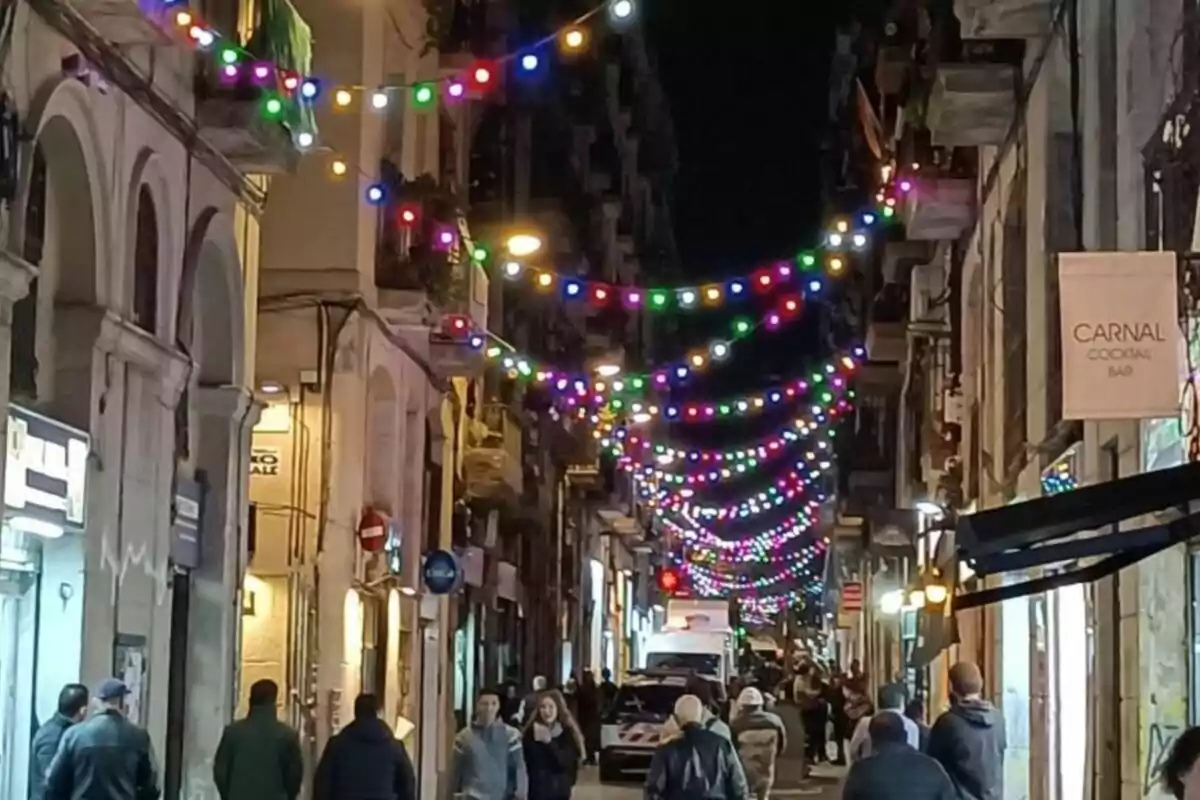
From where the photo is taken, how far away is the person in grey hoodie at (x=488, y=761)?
57.3ft

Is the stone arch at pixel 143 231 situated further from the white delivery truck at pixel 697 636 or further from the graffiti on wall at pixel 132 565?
the white delivery truck at pixel 697 636

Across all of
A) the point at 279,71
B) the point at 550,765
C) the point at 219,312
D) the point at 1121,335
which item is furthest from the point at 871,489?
the point at 1121,335

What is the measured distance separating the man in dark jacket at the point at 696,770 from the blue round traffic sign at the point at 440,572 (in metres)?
15.9

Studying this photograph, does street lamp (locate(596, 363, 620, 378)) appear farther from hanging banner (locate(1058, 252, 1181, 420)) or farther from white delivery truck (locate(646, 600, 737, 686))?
hanging banner (locate(1058, 252, 1181, 420))

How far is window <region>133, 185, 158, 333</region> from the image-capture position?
19594 millimetres

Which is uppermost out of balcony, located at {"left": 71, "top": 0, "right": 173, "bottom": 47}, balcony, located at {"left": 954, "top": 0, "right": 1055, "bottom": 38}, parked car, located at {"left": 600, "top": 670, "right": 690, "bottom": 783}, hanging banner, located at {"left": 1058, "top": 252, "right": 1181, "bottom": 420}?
balcony, located at {"left": 954, "top": 0, "right": 1055, "bottom": 38}

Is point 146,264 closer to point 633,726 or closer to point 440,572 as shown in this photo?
point 440,572

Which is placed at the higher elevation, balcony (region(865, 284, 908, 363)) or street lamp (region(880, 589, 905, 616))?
balcony (region(865, 284, 908, 363))

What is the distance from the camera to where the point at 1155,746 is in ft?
46.8

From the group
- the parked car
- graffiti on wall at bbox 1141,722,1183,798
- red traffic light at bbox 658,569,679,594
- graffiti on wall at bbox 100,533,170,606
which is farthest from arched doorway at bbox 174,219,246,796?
red traffic light at bbox 658,569,679,594

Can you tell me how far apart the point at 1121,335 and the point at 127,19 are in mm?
8094

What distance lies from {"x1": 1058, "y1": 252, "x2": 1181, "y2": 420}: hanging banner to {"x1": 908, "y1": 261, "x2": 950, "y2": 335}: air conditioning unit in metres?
19.1

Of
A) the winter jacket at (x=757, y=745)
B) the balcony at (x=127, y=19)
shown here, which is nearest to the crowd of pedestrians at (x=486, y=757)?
the winter jacket at (x=757, y=745)

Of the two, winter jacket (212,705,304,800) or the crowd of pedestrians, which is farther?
winter jacket (212,705,304,800)
